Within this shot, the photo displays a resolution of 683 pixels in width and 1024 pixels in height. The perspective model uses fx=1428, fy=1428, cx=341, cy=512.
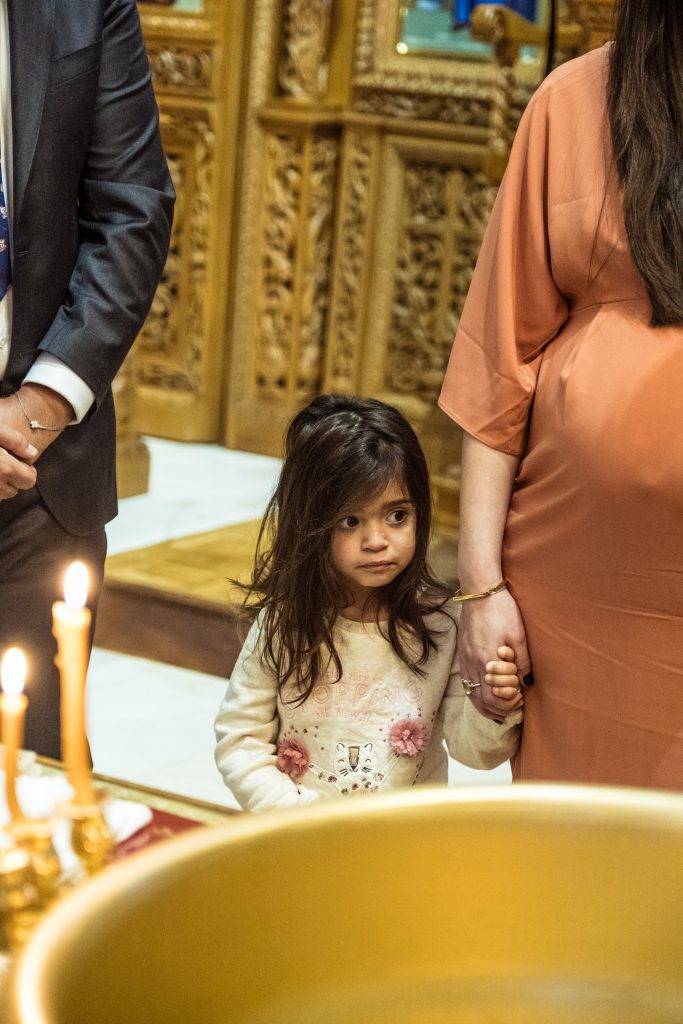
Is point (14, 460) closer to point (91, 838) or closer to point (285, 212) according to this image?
point (91, 838)

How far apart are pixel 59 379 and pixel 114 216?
237 mm

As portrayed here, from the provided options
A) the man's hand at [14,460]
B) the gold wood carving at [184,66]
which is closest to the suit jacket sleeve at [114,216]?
the man's hand at [14,460]

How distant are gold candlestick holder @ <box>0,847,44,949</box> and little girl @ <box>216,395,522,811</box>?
82 centimetres

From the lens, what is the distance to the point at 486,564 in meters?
1.57

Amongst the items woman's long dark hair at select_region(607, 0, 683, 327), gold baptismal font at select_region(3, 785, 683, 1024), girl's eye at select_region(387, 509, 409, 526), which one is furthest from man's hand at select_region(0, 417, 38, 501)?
gold baptismal font at select_region(3, 785, 683, 1024)

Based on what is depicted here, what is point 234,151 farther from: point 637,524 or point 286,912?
point 286,912

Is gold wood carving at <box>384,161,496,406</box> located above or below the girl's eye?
below

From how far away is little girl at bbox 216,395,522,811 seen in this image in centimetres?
180

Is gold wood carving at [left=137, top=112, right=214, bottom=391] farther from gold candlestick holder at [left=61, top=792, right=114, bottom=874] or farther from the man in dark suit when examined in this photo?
gold candlestick holder at [left=61, top=792, right=114, bottom=874]

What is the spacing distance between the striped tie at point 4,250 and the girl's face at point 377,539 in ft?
1.71

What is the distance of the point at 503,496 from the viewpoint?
158 centimetres

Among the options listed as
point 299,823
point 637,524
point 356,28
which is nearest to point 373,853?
point 299,823

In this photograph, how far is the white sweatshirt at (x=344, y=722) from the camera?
72.4 inches

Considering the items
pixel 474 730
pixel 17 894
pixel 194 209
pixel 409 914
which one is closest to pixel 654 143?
pixel 474 730
